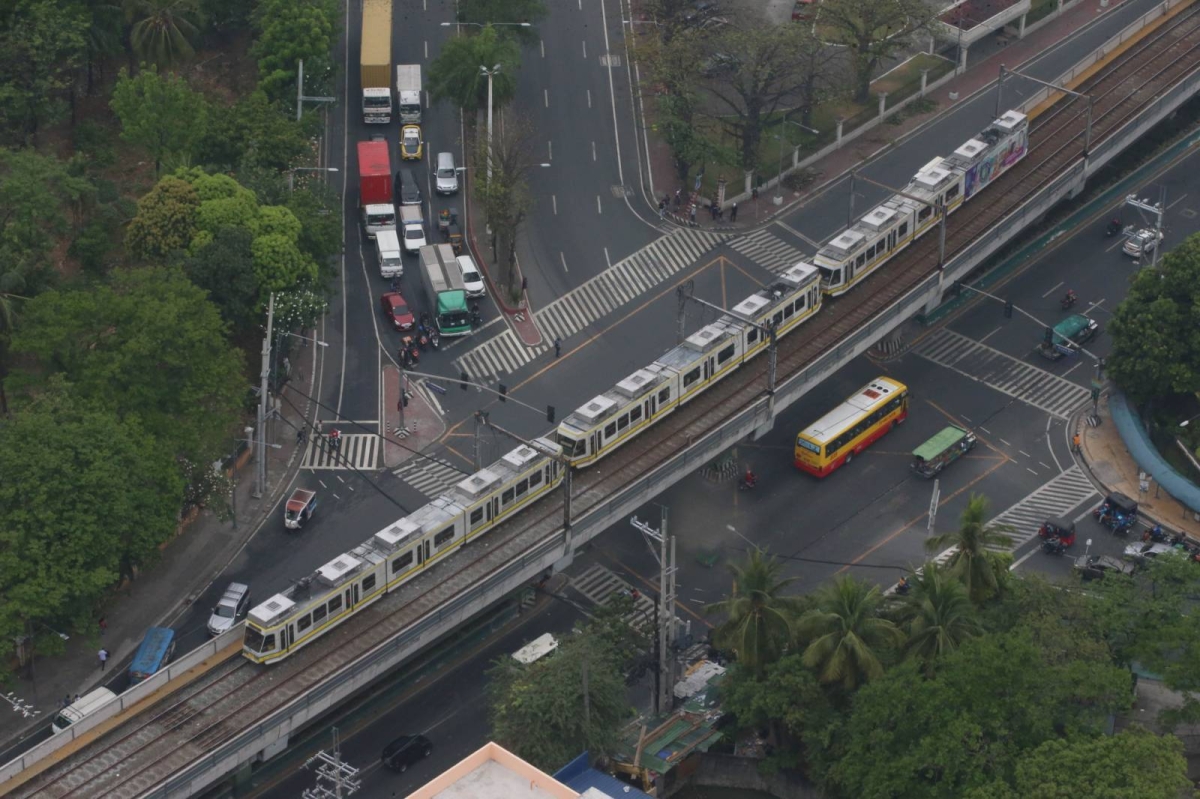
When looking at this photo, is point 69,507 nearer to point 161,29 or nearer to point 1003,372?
point 161,29

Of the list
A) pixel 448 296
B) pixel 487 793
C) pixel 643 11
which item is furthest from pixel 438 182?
pixel 487 793

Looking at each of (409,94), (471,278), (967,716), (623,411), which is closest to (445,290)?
(471,278)

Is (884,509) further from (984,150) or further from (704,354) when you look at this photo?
(984,150)

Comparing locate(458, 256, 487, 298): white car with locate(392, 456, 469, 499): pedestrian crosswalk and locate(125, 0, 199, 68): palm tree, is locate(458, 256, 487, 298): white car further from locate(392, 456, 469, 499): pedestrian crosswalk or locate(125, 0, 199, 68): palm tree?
locate(125, 0, 199, 68): palm tree

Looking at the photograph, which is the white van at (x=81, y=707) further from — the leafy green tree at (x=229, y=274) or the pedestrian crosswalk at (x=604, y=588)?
the leafy green tree at (x=229, y=274)

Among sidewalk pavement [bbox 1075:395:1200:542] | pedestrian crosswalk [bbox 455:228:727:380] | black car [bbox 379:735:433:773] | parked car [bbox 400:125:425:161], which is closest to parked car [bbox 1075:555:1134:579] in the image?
sidewalk pavement [bbox 1075:395:1200:542]

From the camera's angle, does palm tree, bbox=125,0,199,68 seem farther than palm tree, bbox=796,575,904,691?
Yes

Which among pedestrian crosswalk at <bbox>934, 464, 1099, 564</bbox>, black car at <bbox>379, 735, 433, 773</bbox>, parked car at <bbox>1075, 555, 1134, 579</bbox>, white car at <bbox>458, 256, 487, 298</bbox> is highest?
white car at <bbox>458, 256, 487, 298</bbox>

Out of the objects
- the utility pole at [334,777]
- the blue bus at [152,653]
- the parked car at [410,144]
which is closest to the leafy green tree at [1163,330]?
the parked car at [410,144]
